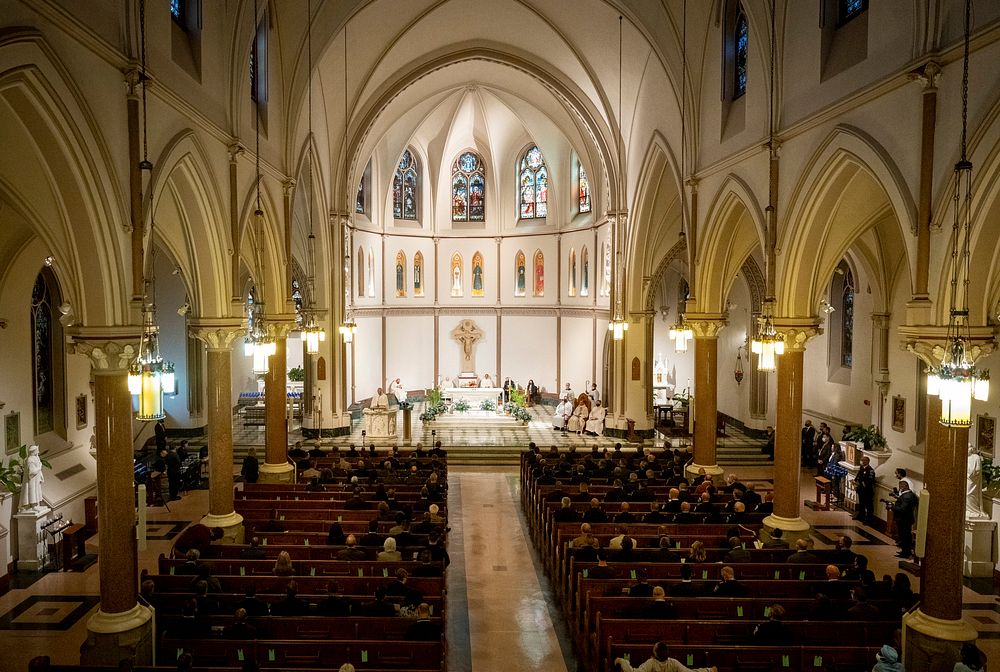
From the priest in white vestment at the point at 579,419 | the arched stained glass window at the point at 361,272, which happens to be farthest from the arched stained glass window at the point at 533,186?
the priest in white vestment at the point at 579,419

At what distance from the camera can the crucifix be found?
36312 mm

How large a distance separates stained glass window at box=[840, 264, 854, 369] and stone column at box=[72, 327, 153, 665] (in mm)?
20308

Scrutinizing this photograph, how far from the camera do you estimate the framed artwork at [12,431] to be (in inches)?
582

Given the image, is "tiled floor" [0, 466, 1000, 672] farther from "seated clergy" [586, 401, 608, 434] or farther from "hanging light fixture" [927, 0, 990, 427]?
"seated clergy" [586, 401, 608, 434]

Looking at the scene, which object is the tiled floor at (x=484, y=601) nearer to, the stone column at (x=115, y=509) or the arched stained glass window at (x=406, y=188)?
the stone column at (x=115, y=509)

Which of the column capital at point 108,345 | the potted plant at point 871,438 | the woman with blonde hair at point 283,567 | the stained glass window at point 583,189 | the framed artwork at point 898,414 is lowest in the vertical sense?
the woman with blonde hair at point 283,567

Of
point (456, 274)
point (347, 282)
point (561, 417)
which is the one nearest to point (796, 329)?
point (561, 417)

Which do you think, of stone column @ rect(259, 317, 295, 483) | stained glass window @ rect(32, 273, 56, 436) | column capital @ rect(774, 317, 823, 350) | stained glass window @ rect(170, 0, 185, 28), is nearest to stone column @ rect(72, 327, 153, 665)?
stained glass window @ rect(170, 0, 185, 28)

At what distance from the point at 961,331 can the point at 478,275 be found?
93.7 ft

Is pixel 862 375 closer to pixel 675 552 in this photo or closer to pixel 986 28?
pixel 675 552

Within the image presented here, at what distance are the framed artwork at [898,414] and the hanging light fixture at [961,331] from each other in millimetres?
10632

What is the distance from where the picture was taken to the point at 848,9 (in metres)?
11.8

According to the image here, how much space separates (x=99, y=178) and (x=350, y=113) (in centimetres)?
1634

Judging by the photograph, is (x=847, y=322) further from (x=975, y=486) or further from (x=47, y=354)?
(x=47, y=354)
